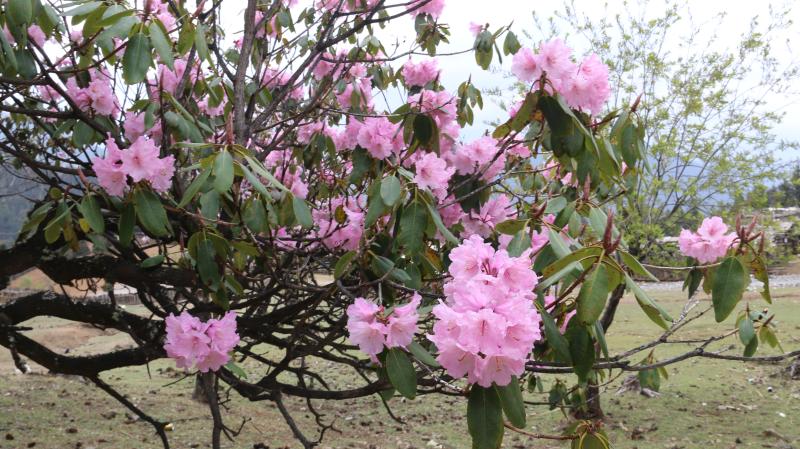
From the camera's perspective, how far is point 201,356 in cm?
156

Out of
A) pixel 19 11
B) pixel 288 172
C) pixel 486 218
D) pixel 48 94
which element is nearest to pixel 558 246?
pixel 486 218

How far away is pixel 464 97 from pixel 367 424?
136 inches

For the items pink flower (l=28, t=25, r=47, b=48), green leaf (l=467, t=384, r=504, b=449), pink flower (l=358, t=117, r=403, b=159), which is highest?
pink flower (l=28, t=25, r=47, b=48)

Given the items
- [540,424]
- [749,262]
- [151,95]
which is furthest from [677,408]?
[151,95]

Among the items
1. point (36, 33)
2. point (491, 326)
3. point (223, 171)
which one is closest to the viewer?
point (491, 326)

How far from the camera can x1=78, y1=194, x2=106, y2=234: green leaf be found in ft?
4.76

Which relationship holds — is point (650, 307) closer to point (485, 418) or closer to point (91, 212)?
point (485, 418)

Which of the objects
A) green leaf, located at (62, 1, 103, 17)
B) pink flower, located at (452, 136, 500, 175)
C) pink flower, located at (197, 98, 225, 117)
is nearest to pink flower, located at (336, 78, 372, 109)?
pink flower, located at (197, 98, 225, 117)

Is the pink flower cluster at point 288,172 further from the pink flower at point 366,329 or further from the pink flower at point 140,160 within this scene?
the pink flower at point 366,329

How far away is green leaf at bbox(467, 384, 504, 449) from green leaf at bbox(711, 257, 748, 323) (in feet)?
1.67

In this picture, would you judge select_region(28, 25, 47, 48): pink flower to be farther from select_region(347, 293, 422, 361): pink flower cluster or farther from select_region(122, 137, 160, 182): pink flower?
select_region(347, 293, 422, 361): pink flower cluster

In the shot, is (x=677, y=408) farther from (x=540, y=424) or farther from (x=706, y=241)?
(x=706, y=241)

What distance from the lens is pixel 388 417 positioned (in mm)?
5273

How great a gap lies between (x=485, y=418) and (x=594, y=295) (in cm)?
25
